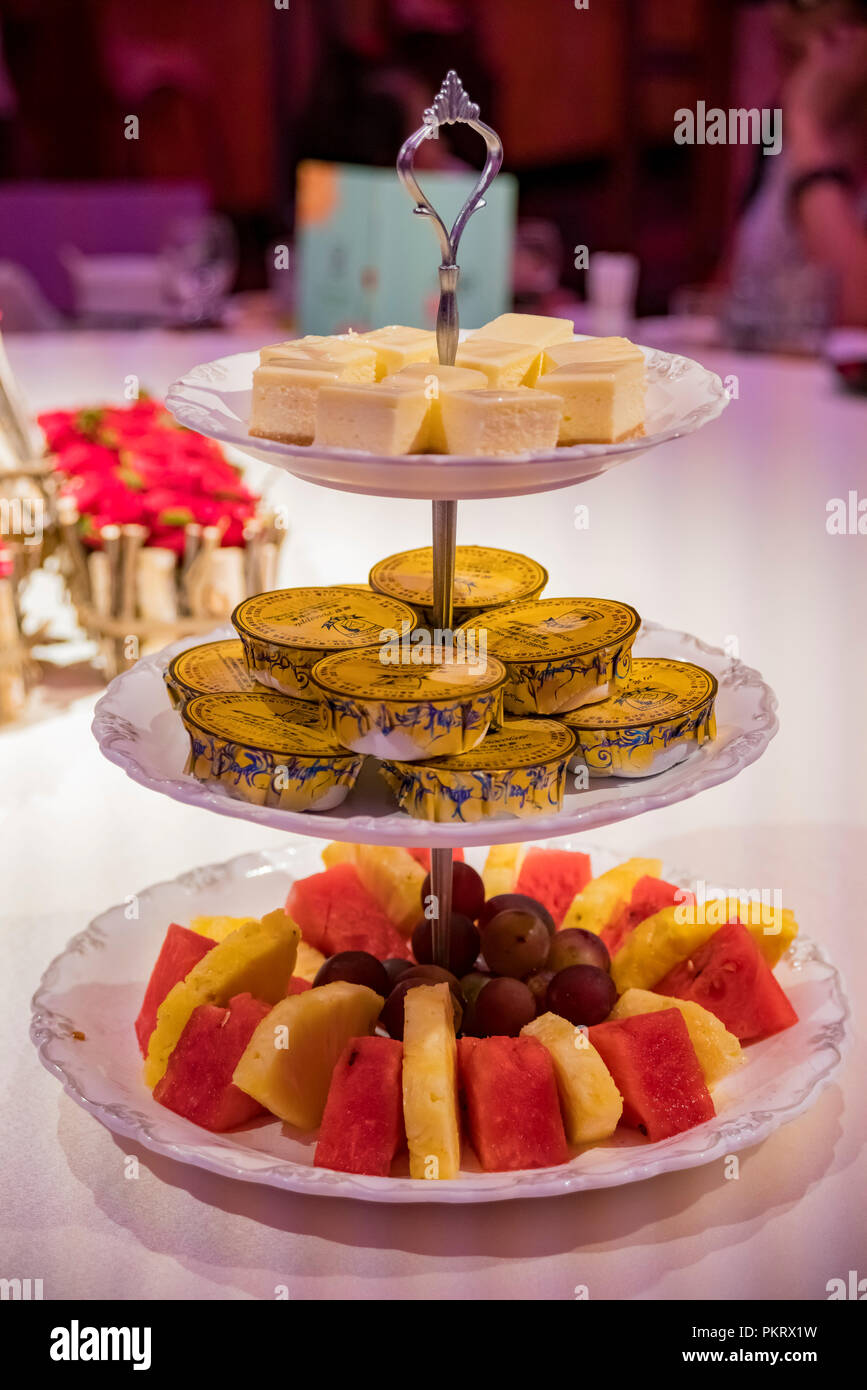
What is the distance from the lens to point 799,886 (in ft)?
8.43

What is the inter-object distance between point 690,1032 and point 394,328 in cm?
92

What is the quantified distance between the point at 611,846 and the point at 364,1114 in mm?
1064

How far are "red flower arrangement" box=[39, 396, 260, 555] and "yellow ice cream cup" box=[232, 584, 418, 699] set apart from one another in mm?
1372

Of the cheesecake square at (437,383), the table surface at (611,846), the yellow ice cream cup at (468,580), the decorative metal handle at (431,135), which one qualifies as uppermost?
the decorative metal handle at (431,135)

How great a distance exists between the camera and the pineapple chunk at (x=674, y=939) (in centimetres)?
208

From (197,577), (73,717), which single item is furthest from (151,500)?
(73,717)

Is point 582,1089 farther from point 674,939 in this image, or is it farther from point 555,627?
point 555,627

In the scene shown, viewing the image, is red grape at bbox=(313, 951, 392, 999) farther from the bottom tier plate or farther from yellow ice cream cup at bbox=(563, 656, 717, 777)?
yellow ice cream cup at bbox=(563, 656, 717, 777)

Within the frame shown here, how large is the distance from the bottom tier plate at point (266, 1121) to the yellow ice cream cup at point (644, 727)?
0.41 metres

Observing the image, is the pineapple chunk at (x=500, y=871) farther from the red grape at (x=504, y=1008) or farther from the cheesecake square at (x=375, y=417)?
the cheesecake square at (x=375, y=417)

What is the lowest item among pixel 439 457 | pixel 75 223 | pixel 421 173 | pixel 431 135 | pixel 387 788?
pixel 387 788

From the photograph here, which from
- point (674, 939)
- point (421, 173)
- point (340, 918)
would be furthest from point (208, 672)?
point (421, 173)

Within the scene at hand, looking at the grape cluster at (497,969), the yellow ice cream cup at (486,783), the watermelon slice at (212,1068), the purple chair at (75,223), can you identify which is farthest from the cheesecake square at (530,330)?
the purple chair at (75,223)

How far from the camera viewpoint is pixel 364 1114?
1778 mm
